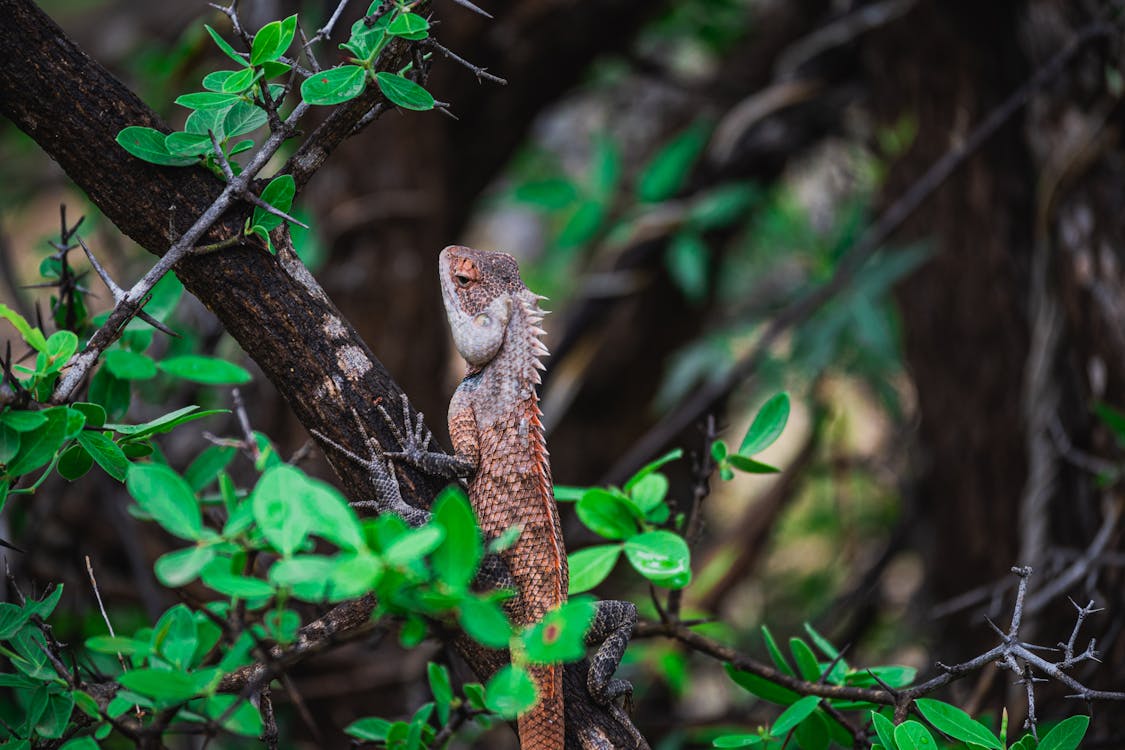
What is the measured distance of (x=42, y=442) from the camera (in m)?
1.25

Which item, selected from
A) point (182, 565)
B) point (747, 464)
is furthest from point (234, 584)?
point (747, 464)

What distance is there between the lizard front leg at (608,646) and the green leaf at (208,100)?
112cm

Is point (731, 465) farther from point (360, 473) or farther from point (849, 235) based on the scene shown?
point (849, 235)

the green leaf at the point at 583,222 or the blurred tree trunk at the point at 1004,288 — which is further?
the green leaf at the point at 583,222

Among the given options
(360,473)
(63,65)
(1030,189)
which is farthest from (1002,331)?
(63,65)

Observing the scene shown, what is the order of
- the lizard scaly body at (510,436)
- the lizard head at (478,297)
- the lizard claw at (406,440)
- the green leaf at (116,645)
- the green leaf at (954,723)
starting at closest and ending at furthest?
the green leaf at (116,645) < the green leaf at (954,723) < the lizard claw at (406,440) < the lizard scaly body at (510,436) < the lizard head at (478,297)

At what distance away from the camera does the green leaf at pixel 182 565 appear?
0.92m

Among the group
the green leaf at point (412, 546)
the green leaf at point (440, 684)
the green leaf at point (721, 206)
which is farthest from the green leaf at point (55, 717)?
the green leaf at point (721, 206)

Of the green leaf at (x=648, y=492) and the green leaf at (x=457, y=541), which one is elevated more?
the green leaf at (x=457, y=541)

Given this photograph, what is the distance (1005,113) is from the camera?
2912 mm

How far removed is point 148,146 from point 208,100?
14 cm

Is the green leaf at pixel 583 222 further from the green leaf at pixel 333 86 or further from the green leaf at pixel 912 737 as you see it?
the green leaf at pixel 912 737

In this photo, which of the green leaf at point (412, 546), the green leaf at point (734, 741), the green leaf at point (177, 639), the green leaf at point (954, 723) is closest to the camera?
the green leaf at point (412, 546)

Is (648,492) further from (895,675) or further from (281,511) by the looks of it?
(281,511)
